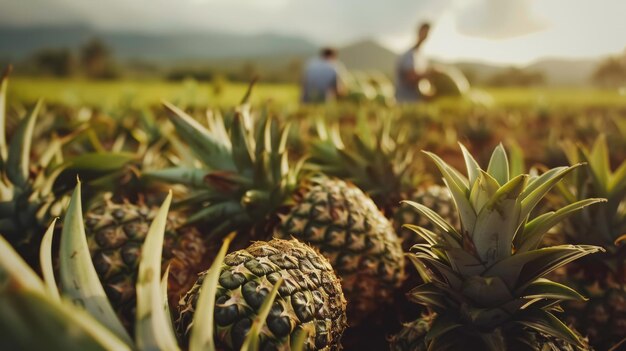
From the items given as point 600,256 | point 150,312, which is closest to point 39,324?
point 150,312

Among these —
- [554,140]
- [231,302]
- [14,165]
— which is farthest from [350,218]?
[554,140]

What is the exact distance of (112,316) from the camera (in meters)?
0.76

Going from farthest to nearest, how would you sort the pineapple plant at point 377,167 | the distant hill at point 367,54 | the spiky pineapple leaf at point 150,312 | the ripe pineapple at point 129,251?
the distant hill at point 367,54 < the pineapple plant at point 377,167 < the ripe pineapple at point 129,251 < the spiky pineapple leaf at point 150,312

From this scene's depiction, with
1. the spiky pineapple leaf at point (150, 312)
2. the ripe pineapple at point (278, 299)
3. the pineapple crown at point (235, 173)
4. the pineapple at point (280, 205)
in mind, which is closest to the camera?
the spiky pineapple leaf at point (150, 312)

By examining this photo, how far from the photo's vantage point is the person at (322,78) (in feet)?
29.7

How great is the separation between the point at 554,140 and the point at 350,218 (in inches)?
99.0

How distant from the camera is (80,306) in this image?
750 mm

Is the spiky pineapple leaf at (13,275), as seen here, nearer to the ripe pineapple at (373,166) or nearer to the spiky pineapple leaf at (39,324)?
the spiky pineapple leaf at (39,324)

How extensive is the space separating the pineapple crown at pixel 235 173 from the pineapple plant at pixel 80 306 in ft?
2.19

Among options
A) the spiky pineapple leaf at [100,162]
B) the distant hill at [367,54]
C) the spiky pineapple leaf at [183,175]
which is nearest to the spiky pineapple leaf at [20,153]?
the spiky pineapple leaf at [100,162]

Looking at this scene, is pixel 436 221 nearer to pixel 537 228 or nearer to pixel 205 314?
pixel 537 228

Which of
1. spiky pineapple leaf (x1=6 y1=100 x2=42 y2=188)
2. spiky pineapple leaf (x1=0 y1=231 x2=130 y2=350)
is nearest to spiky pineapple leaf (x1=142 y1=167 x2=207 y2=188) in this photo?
spiky pineapple leaf (x1=6 y1=100 x2=42 y2=188)

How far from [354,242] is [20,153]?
1.08 metres

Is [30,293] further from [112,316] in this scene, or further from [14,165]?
[14,165]
